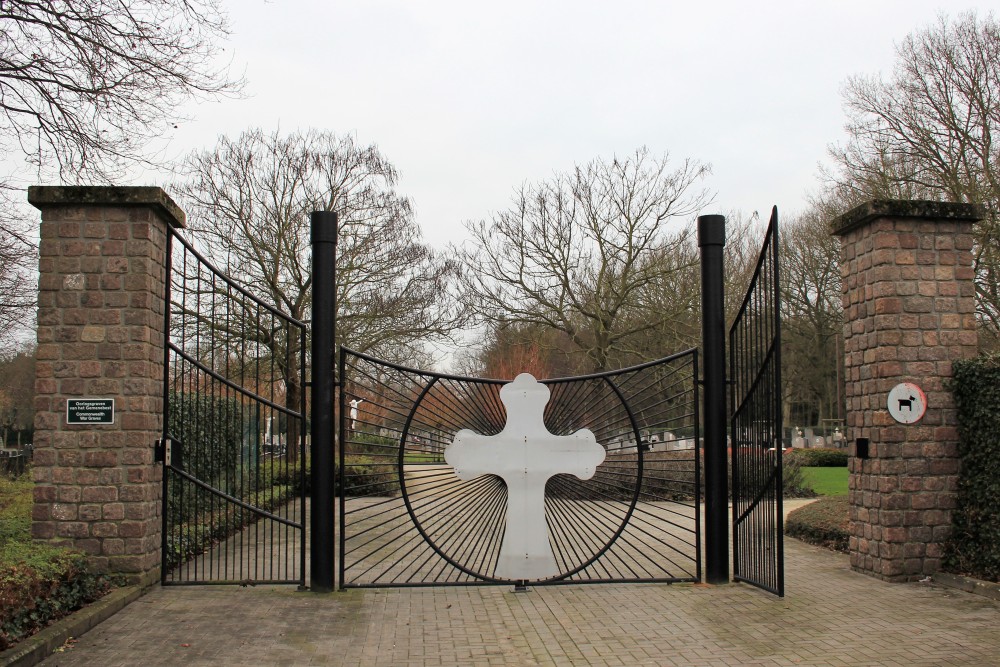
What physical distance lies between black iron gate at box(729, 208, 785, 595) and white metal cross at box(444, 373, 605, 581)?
123 cm

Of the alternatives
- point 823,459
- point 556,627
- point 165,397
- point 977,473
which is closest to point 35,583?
point 165,397

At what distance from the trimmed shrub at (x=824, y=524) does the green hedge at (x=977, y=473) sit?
6.26 ft

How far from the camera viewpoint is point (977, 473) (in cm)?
673

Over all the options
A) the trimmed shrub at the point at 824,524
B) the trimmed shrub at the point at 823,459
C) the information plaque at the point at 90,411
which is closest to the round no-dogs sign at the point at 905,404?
the trimmed shrub at the point at 824,524

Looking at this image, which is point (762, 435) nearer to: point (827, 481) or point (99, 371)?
point (99, 371)

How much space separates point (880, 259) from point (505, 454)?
11.5 feet

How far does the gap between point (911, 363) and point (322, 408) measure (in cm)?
484

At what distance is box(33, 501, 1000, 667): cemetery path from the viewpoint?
16.0 ft

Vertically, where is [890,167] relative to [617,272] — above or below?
above

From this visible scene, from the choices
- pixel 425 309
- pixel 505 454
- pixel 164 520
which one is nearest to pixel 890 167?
pixel 425 309

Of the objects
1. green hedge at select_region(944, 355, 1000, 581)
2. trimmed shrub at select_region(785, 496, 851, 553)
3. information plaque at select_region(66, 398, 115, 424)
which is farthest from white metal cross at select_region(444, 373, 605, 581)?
trimmed shrub at select_region(785, 496, 851, 553)

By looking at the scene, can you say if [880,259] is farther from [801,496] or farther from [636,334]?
[636,334]

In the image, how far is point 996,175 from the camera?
59.4 ft

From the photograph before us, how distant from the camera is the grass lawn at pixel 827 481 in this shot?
17547 millimetres
